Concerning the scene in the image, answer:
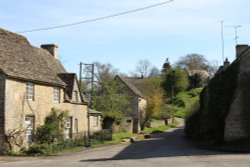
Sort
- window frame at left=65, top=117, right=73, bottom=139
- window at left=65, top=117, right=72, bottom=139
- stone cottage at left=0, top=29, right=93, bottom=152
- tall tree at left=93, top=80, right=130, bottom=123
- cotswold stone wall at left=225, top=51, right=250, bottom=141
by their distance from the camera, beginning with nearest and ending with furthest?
stone cottage at left=0, top=29, right=93, bottom=152 → cotswold stone wall at left=225, top=51, right=250, bottom=141 → window frame at left=65, top=117, right=73, bottom=139 → window at left=65, top=117, right=72, bottom=139 → tall tree at left=93, top=80, right=130, bottom=123

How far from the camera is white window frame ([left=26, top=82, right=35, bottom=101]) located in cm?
3581

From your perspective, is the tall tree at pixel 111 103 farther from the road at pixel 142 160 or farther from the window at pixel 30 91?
the road at pixel 142 160

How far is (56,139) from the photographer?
37.9m

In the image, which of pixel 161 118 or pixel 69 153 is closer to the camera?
pixel 69 153

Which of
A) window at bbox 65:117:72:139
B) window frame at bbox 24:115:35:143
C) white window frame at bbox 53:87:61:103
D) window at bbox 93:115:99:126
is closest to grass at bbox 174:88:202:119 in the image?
window at bbox 93:115:99:126

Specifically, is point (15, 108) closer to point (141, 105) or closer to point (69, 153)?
point (69, 153)

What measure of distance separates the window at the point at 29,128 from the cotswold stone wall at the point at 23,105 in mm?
350

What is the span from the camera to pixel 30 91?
1432 inches

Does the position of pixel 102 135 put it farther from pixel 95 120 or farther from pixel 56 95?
pixel 56 95

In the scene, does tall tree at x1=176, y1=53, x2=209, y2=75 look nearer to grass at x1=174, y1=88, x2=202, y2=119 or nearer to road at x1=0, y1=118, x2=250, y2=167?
grass at x1=174, y1=88, x2=202, y2=119

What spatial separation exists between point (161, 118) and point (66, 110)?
53.4m

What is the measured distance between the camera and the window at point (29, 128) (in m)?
35.5

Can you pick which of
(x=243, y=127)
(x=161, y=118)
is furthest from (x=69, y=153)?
(x=161, y=118)

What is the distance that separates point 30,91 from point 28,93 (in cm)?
38
